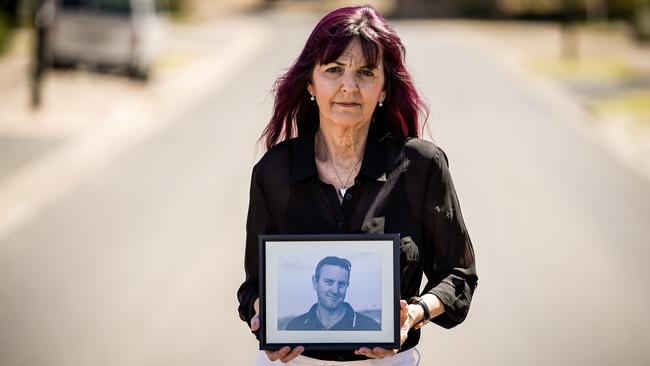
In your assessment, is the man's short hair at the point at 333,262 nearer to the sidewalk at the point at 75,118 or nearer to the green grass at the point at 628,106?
the sidewalk at the point at 75,118

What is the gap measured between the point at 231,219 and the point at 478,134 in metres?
6.64

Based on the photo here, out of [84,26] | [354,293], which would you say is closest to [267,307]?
[354,293]

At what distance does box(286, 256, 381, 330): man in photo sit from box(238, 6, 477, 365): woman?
9cm

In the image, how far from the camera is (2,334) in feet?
22.6

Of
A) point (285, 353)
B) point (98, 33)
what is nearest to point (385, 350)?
point (285, 353)

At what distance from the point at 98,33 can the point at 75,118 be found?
3.51 metres

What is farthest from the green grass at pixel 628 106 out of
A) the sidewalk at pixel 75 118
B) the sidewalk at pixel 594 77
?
the sidewalk at pixel 75 118

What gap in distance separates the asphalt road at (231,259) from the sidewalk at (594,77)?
1112 millimetres

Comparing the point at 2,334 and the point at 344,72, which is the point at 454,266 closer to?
the point at 344,72

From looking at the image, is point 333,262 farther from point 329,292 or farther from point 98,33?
point 98,33

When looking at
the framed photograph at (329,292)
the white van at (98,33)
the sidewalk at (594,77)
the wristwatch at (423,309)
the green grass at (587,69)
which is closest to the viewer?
the framed photograph at (329,292)

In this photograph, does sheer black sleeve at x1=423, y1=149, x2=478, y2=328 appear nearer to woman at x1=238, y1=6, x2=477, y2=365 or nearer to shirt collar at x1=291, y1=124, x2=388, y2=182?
woman at x1=238, y1=6, x2=477, y2=365

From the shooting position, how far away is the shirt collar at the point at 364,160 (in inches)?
114

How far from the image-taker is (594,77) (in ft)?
84.4
